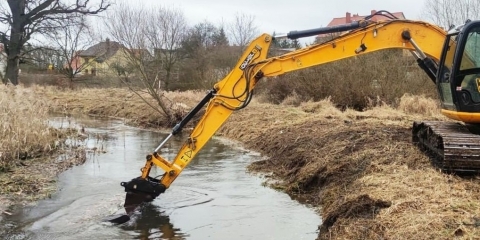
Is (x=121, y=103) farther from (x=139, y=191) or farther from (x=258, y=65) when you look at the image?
(x=258, y=65)

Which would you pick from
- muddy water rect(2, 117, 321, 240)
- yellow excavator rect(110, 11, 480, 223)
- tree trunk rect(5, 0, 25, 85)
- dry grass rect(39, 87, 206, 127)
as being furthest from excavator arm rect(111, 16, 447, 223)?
tree trunk rect(5, 0, 25, 85)

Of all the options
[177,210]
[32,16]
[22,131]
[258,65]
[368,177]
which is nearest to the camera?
[368,177]

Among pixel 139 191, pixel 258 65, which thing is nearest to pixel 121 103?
pixel 139 191

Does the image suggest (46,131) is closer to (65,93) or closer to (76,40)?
(65,93)

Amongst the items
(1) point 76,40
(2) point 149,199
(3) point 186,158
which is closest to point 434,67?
(3) point 186,158

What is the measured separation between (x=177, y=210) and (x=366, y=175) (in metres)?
3.26

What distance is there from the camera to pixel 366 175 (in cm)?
834

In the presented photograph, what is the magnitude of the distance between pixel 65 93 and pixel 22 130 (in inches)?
1024

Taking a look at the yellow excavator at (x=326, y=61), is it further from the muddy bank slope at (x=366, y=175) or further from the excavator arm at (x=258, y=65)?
the muddy bank slope at (x=366, y=175)

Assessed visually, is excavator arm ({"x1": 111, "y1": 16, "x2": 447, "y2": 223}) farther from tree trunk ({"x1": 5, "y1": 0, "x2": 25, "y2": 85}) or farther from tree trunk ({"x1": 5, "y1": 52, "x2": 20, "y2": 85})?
tree trunk ({"x1": 5, "y1": 52, "x2": 20, "y2": 85})

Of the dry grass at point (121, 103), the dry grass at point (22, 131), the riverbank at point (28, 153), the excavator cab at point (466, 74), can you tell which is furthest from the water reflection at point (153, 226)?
the dry grass at point (121, 103)

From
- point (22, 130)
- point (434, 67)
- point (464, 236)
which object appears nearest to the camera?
point (464, 236)

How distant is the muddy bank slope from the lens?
17.8 ft

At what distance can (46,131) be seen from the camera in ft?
43.4
